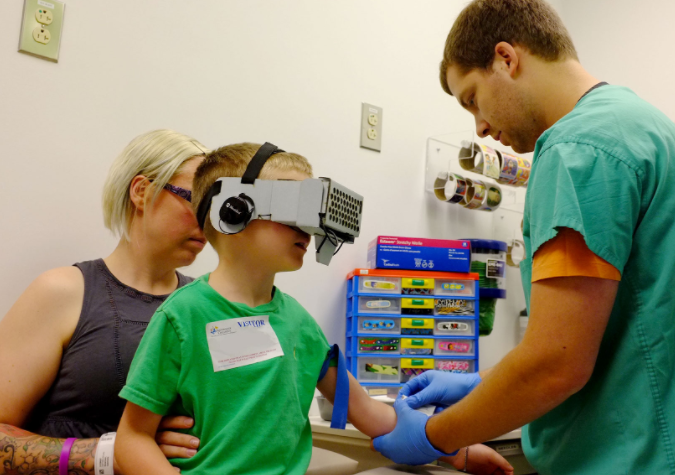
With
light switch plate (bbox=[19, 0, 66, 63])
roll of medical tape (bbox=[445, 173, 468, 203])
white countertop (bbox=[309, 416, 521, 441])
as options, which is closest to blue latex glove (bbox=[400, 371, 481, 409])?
white countertop (bbox=[309, 416, 521, 441])

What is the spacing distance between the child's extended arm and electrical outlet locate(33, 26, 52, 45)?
1115mm

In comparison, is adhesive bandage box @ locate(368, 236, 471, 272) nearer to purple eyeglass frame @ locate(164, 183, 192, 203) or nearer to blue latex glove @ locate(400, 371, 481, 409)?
blue latex glove @ locate(400, 371, 481, 409)

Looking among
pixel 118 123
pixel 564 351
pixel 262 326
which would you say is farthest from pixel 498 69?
pixel 118 123

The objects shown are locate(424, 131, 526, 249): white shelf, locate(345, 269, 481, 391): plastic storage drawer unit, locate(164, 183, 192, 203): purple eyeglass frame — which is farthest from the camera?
locate(424, 131, 526, 249): white shelf

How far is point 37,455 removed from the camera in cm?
107

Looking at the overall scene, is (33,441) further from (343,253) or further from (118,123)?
(343,253)

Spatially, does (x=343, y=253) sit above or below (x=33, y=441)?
above

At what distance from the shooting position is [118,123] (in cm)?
162

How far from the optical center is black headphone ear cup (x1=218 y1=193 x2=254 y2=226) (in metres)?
1.01

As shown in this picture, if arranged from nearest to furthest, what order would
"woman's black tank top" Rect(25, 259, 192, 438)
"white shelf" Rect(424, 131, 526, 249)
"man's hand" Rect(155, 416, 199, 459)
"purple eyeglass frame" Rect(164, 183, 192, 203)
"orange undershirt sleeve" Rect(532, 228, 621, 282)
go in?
"orange undershirt sleeve" Rect(532, 228, 621, 282) → "man's hand" Rect(155, 416, 199, 459) → "woman's black tank top" Rect(25, 259, 192, 438) → "purple eyeglass frame" Rect(164, 183, 192, 203) → "white shelf" Rect(424, 131, 526, 249)

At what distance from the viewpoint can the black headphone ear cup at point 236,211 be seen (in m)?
1.01

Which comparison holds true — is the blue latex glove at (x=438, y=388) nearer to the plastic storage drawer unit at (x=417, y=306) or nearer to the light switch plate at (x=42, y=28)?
the plastic storage drawer unit at (x=417, y=306)

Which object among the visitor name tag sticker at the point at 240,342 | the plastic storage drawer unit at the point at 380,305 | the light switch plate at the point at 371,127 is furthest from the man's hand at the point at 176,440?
the light switch plate at the point at 371,127

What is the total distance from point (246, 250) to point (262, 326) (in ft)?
0.51
